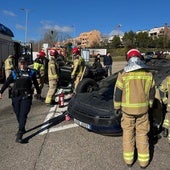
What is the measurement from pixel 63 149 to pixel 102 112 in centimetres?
102

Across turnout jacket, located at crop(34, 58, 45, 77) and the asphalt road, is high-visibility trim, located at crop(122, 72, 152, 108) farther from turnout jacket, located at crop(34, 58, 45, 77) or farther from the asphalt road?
turnout jacket, located at crop(34, 58, 45, 77)

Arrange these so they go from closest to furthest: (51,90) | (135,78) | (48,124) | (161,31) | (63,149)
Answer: (135,78) < (63,149) < (48,124) < (51,90) < (161,31)

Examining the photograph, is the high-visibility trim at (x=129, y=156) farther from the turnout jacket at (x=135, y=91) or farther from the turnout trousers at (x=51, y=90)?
the turnout trousers at (x=51, y=90)

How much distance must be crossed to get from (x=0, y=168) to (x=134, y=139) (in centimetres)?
214

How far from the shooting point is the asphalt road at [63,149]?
5477mm

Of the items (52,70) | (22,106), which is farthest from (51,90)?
(22,106)

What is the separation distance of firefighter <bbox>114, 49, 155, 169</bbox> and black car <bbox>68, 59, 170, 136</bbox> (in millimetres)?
521

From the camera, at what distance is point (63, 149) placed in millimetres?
6250

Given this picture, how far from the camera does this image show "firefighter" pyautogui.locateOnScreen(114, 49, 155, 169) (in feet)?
17.3

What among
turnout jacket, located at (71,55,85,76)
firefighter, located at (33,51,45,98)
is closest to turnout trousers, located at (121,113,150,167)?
turnout jacket, located at (71,55,85,76)

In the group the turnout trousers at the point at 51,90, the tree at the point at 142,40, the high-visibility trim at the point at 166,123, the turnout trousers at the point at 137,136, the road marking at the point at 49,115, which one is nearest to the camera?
the turnout trousers at the point at 137,136

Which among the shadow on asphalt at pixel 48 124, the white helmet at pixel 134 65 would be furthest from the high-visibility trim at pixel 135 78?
the shadow on asphalt at pixel 48 124

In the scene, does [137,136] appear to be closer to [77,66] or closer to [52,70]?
[52,70]

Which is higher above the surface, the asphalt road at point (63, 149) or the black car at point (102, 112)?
the black car at point (102, 112)
